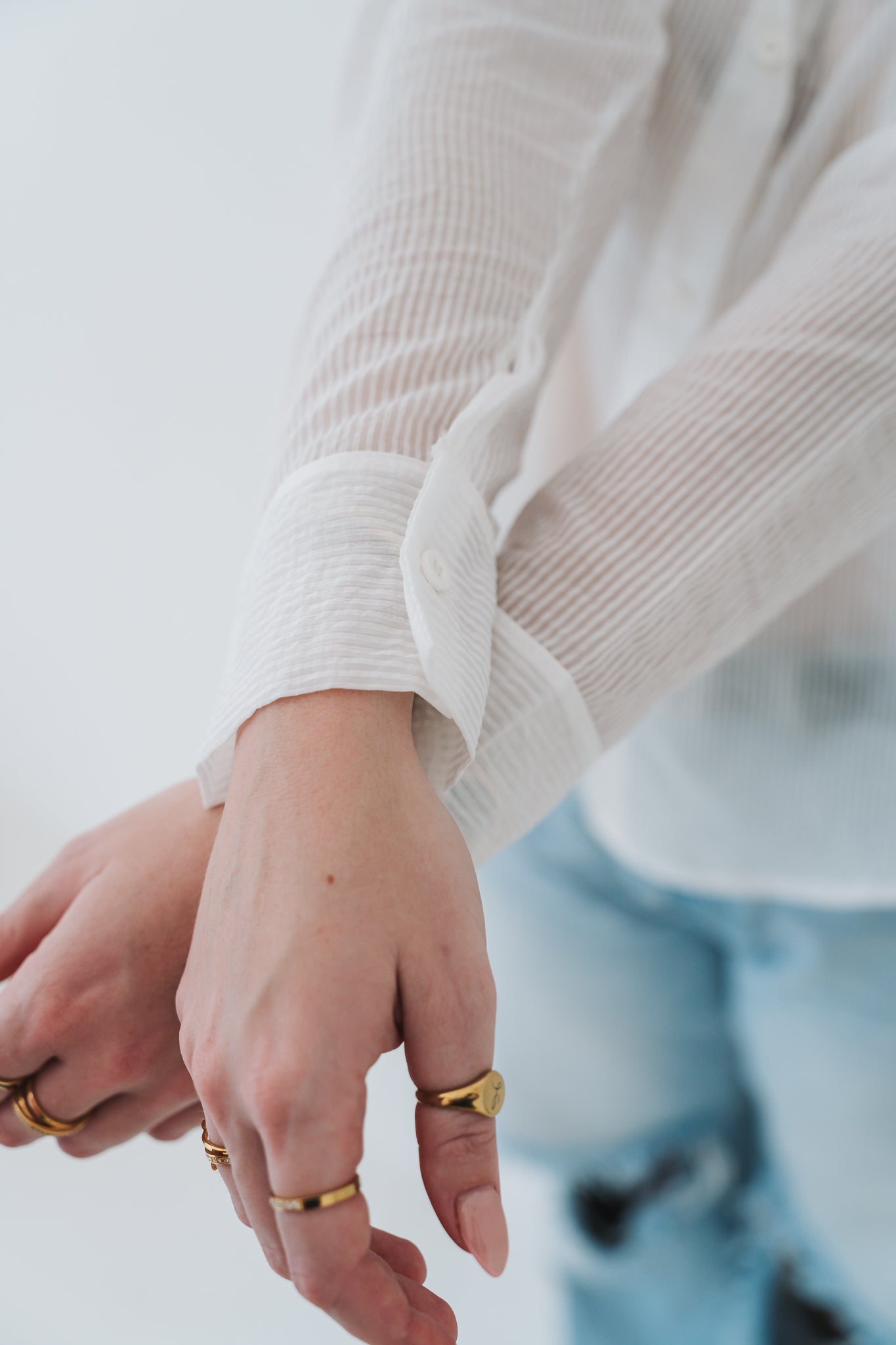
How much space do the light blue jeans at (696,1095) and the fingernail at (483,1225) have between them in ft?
1.36

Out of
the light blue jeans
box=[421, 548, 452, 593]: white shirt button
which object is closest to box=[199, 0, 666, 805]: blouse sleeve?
box=[421, 548, 452, 593]: white shirt button

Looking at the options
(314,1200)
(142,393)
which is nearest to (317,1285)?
(314,1200)

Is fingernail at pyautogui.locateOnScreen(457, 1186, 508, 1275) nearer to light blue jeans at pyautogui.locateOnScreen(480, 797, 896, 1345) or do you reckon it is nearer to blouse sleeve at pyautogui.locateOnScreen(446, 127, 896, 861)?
blouse sleeve at pyautogui.locateOnScreen(446, 127, 896, 861)

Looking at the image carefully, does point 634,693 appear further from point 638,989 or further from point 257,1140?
point 638,989

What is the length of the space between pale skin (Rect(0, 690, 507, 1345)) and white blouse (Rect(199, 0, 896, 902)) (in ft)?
0.09

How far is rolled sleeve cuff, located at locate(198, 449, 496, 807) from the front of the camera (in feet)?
0.98

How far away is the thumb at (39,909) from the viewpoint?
0.36 meters

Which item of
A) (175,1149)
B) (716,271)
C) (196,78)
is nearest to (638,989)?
(175,1149)

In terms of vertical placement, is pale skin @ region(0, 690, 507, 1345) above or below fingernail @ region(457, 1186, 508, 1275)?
above

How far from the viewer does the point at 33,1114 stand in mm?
342

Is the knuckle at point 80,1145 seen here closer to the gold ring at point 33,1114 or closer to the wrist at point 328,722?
the gold ring at point 33,1114

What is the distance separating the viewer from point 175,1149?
773 mm

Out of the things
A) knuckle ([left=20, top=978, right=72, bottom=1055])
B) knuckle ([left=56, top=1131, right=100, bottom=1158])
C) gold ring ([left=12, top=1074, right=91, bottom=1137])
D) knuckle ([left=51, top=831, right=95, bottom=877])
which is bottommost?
knuckle ([left=56, top=1131, right=100, bottom=1158])

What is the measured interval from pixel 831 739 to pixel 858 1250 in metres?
0.48
